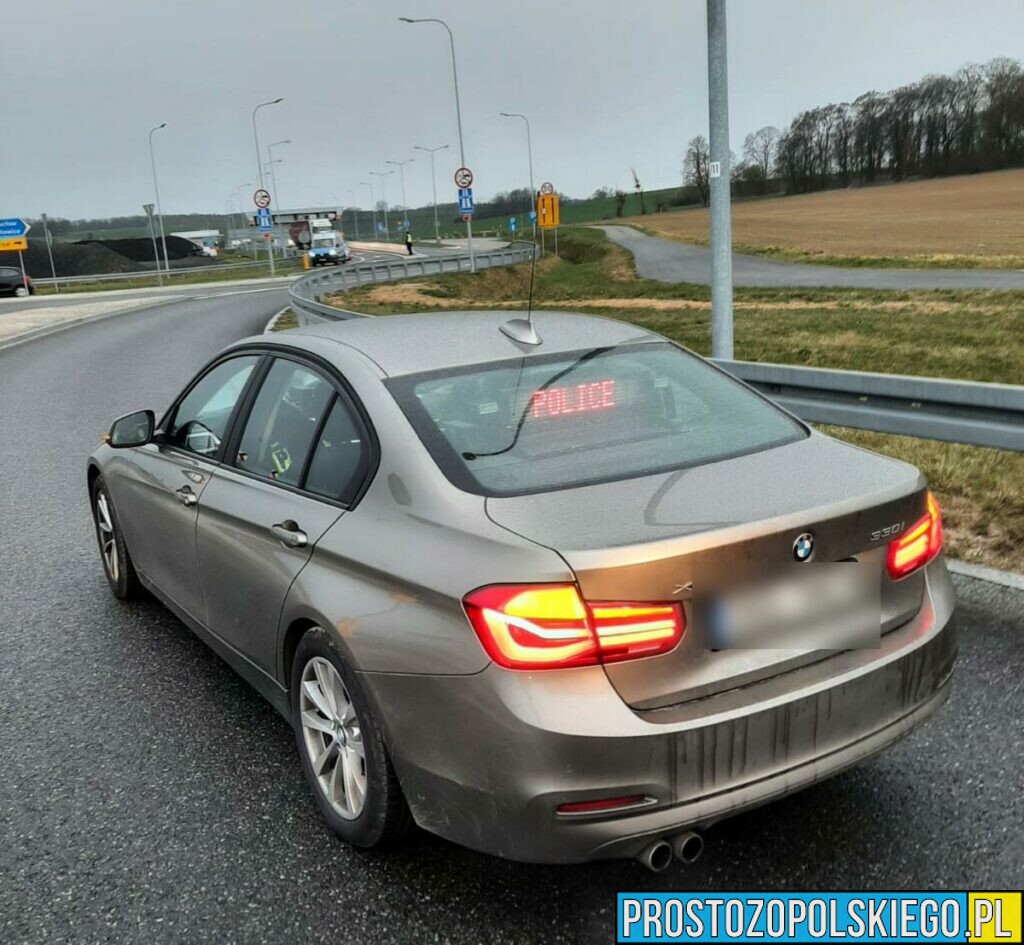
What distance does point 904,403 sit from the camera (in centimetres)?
574

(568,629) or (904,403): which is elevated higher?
(568,629)

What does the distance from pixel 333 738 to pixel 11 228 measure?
198ft

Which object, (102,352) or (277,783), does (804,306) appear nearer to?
(102,352)

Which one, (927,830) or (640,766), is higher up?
(640,766)

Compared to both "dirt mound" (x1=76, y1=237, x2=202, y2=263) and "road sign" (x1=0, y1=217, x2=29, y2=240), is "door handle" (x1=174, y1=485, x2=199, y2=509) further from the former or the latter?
"dirt mound" (x1=76, y1=237, x2=202, y2=263)

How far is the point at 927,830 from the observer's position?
9.82ft

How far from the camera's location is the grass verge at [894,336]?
19.6 feet

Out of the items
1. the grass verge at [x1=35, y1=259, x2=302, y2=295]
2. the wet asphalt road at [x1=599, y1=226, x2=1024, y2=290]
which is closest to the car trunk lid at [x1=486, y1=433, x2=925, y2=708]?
the wet asphalt road at [x1=599, y1=226, x2=1024, y2=290]

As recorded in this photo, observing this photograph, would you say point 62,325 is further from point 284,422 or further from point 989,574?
point 989,574

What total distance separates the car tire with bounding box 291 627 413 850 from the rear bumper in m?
0.14

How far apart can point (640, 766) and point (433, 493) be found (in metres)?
0.90

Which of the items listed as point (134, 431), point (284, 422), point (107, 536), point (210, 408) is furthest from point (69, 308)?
point (284, 422)

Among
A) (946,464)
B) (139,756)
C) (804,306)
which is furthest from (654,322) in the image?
(139,756)

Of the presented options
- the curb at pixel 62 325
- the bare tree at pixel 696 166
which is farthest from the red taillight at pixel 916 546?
the bare tree at pixel 696 166
